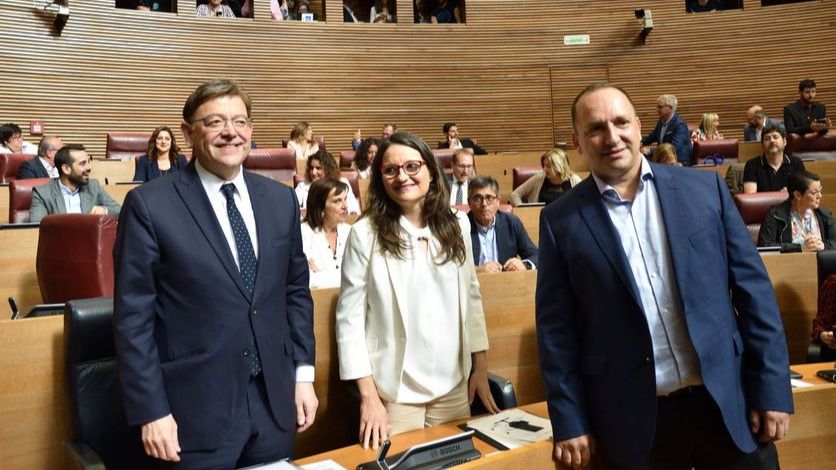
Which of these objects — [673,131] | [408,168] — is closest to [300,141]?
[673,131]

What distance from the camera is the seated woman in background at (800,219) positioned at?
2508mm

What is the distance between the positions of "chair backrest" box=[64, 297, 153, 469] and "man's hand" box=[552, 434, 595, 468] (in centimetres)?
78

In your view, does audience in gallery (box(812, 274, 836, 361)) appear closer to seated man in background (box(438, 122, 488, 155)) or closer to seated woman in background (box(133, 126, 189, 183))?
seated woman in background (box(133, 126, 189, 183))

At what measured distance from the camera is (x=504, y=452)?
0.95m

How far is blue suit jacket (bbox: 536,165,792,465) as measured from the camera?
0.89 m

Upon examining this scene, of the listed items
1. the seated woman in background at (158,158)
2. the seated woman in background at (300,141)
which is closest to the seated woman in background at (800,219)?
the seated woman in background at (158,158)

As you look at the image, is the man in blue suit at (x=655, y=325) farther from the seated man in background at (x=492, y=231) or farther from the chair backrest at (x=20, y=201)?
the chair backrest at (x=20, y=201)

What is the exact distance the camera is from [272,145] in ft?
19.1

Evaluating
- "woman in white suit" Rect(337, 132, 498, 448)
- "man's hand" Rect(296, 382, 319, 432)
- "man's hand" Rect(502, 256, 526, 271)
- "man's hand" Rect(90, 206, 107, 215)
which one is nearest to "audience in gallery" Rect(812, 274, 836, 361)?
"man's hand" Rect(502, 256, 526, 271)

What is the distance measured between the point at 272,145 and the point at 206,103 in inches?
197

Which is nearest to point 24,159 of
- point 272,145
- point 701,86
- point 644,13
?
point 272,145

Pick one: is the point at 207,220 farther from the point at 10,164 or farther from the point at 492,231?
the point at 10,164

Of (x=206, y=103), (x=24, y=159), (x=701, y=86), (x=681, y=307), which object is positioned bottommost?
(x=681, y=307)

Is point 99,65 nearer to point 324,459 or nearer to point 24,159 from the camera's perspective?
point 24,159
